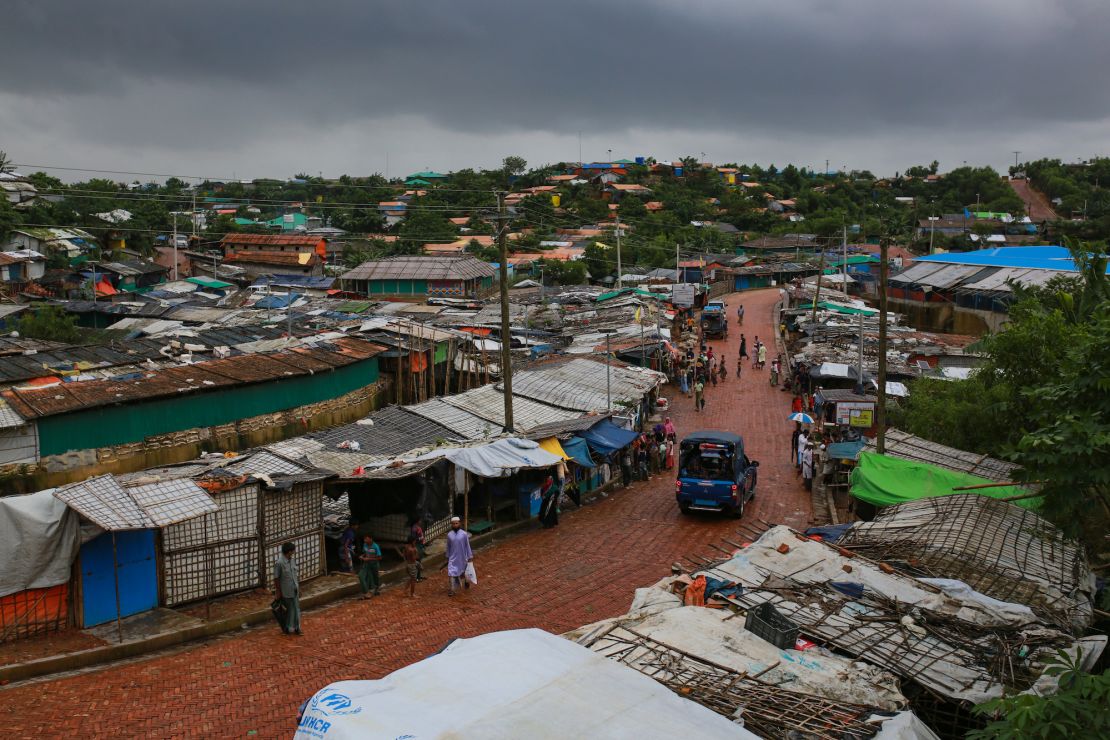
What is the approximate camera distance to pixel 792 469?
945 inches

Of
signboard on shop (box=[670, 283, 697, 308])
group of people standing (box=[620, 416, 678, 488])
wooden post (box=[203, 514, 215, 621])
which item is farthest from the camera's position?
signboard on shop (box=[670, 283, 697, 308])

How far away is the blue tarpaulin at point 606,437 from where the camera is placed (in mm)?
19812

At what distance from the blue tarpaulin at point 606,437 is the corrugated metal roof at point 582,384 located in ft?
7.18

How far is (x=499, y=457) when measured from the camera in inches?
654

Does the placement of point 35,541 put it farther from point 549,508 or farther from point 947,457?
point 947,457

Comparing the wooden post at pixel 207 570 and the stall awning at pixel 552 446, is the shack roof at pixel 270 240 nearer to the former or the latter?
the stall awning at pixel 552 446

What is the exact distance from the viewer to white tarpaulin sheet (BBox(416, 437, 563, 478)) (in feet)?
52.1

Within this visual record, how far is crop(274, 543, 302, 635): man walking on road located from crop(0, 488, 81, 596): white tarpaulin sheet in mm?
2441

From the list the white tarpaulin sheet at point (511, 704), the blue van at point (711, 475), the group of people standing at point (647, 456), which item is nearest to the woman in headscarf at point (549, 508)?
the blue van at point (711, 475)

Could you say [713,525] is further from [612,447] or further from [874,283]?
[874,283]

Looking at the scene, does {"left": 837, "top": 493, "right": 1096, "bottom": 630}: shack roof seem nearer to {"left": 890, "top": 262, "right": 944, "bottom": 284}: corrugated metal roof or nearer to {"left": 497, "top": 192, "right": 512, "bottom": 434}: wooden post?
{"left": 497, "top": 192, "right": 512, "bottom": 434}: wooden post

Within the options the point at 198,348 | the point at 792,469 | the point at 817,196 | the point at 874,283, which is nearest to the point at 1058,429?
the point at 792,469

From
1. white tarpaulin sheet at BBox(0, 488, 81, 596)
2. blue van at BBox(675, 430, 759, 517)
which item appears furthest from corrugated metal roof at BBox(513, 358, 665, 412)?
white tarpaulin sheet at BBox(0, 488, 81, 596)

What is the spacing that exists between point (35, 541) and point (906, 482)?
1388cm
